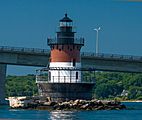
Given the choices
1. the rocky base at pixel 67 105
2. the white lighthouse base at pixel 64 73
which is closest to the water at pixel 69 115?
the rocky base at pixel 67 105

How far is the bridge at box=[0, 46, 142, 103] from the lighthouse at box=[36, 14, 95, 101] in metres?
10.1

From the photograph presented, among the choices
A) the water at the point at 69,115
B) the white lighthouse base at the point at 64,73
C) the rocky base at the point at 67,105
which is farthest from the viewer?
the white lighthouse base at the point at 64,73

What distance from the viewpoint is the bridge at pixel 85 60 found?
4631 inches

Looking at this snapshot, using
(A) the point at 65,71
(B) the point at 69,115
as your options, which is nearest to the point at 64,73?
(A) the point at 65,71

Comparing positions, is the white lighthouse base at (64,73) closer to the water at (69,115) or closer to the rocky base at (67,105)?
the rocky base at (67,105)

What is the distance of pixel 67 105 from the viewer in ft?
342

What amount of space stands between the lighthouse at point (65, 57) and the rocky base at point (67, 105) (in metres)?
3.08

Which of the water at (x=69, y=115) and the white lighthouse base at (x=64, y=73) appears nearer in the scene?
the water at (x=69, y=115)

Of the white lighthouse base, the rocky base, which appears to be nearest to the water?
the rocky base

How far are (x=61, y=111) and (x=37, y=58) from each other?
18633mm

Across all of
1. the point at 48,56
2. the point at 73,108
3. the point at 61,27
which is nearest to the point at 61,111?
the point at 73,108

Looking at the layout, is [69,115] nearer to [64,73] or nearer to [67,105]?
[67,105]

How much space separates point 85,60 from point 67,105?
16.7 metres

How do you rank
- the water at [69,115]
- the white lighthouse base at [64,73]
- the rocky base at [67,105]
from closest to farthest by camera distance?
the water at [69,115] < the rocky base at [67,105] < the white lighthouse base at [64,73]
